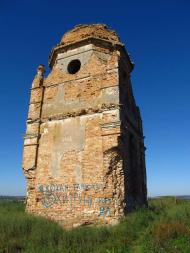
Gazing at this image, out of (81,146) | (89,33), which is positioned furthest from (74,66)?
(81,146)

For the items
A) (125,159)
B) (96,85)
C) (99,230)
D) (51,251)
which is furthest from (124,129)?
(51,251)

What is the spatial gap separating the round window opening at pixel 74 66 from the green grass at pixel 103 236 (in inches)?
247

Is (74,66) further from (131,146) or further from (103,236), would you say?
(103,236)

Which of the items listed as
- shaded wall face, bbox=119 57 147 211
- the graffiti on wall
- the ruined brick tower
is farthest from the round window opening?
the graffiti on wall

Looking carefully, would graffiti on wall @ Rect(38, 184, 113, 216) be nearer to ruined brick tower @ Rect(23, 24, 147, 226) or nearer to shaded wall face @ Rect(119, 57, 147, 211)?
ruined brick tower @ Rect(23, 24, 147, 226)

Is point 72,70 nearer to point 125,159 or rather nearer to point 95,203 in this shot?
point 125,159

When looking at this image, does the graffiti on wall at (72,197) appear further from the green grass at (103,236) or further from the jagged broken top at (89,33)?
the jagged broken top at (89,33)

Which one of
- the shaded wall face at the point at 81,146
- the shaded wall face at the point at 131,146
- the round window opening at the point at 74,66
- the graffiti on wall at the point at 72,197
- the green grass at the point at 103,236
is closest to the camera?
the green grass at the point at 103,236

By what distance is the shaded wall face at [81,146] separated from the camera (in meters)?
8.73

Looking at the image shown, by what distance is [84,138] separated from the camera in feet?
31.4

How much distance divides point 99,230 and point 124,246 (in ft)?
3.80

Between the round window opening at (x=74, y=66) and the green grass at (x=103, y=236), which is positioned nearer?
the green grass at (x=103, y=236)

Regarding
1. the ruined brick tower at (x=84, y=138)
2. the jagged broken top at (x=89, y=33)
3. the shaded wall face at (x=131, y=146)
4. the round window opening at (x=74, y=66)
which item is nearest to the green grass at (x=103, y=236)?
the ruined brick tower at (x=84, y=138)

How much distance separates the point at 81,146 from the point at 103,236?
3.31 metres
